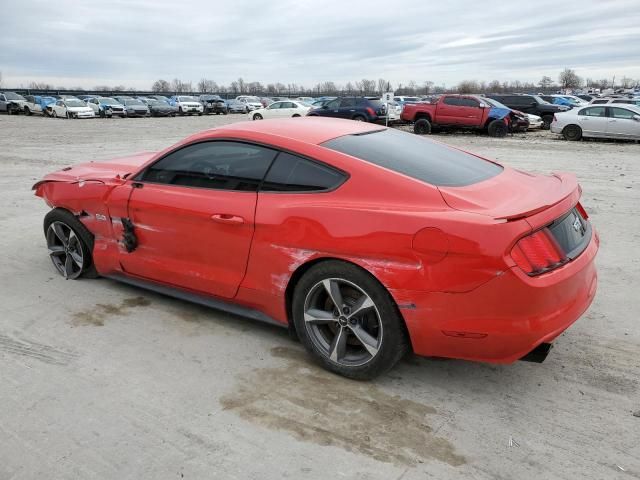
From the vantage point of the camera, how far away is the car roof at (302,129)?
3515mm

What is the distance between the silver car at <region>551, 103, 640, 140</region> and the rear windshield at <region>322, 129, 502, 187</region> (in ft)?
59.2

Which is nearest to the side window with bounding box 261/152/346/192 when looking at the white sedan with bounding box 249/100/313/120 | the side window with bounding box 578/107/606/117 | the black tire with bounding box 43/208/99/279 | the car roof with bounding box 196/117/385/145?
the car roof with bounding box 196/117/385/145

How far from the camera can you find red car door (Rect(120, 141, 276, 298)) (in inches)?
137

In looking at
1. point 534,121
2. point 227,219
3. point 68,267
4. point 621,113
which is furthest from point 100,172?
point 534,121

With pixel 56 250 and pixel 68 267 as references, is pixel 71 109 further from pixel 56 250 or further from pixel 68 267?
pixel 68 267

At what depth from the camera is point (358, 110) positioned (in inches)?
932

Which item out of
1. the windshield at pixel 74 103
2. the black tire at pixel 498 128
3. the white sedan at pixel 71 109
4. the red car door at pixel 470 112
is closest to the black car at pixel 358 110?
the red car door at pixel 470 112

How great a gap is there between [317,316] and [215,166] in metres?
1.31

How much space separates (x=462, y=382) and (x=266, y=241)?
4.75 feet

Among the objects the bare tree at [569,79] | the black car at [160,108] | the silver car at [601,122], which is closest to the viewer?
the silver car at [601,122]

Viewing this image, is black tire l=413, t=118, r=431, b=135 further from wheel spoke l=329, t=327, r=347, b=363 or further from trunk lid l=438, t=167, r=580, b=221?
wheel spoke l=329, t=327, r=347, b=363

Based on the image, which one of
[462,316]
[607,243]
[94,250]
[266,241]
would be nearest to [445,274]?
[462,316]

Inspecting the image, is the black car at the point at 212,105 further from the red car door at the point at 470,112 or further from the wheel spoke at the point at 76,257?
the wheel spoke at the point at 76,257

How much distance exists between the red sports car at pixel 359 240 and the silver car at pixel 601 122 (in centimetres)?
1801
